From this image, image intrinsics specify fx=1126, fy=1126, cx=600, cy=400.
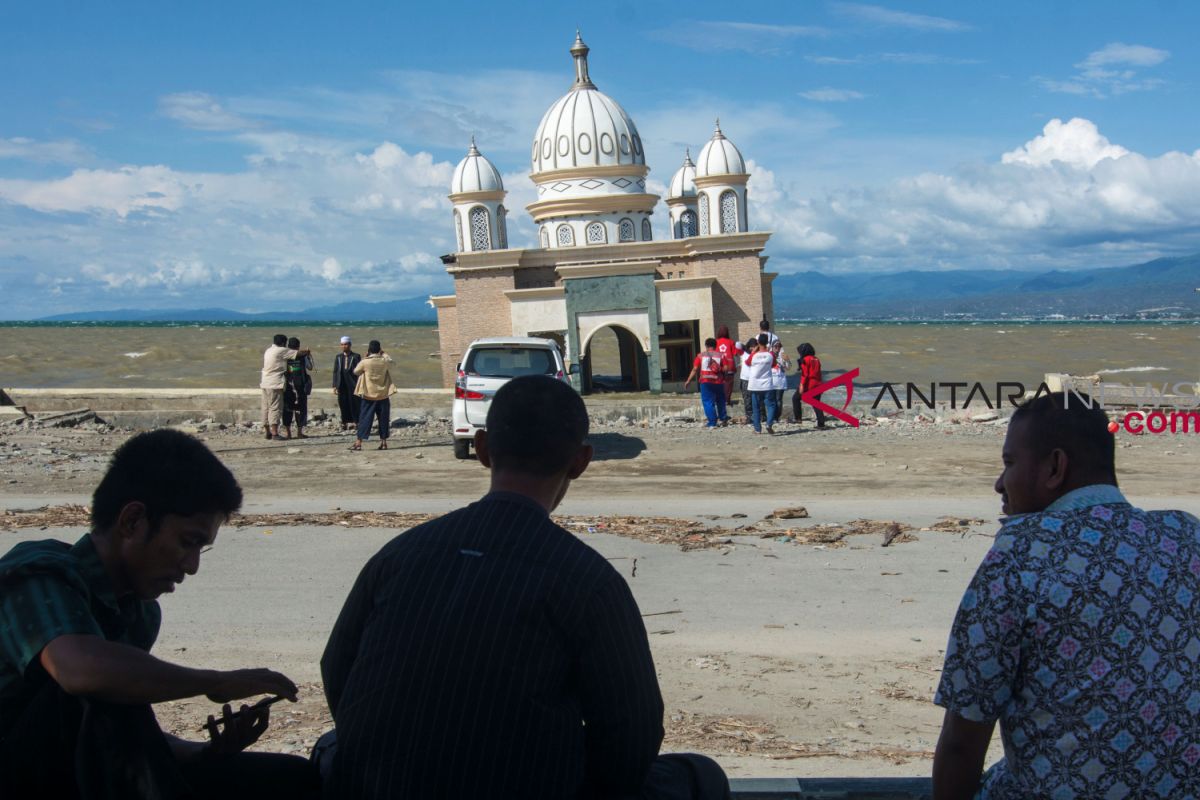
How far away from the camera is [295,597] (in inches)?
282

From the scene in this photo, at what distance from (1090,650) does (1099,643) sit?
1.0 inches

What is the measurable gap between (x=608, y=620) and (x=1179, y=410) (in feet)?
59.5

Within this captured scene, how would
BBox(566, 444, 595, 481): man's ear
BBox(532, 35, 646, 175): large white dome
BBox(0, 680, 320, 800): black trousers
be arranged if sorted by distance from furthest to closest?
BBox(532, 35, 646, 175): large white dome
BBox(566, 444, 595, 481): man's ear
BBox(0, 680, 320, 800): black trousers

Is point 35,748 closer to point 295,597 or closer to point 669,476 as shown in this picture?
point 295,597

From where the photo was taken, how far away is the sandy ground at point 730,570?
5062 millimetres

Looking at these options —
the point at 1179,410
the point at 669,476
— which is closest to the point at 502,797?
the point at 669,476

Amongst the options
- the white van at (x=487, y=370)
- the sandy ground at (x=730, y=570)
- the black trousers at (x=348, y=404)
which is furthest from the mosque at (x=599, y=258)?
the sandy ground at (x=730, y=570)

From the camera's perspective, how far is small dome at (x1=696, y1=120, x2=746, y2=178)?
1212 inches

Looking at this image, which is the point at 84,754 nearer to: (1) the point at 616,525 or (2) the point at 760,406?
(1) the point at 616,525

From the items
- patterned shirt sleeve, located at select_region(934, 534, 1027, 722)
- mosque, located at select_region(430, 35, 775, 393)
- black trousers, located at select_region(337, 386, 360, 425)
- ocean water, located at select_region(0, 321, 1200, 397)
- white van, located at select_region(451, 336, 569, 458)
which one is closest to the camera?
patterned shirt sleeve, located at select_region(934, 534, 1027, 722)

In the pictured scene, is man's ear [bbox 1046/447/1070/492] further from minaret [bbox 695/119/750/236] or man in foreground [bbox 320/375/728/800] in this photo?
minaret [bbox 695/119/750/236]

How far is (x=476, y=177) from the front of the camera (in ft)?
105

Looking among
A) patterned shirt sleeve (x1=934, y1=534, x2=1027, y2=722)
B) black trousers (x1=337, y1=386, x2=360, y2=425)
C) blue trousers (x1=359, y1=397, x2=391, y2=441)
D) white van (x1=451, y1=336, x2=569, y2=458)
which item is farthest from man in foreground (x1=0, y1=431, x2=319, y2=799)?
black trousers (x1=337, y1=386, x2=360, y2=425)

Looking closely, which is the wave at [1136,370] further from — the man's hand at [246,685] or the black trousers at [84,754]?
the black trousers at [84,754]
